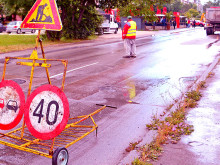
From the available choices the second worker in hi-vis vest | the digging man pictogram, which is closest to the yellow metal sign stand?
the digging man pictogram

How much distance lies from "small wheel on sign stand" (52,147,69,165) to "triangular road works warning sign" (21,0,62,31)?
1653 mm

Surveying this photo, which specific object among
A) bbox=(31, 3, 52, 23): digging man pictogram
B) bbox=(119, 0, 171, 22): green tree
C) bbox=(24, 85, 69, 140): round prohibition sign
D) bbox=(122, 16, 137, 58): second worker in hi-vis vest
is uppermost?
bbox=(119, 0, 171, 22): green tree

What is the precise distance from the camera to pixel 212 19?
37.2 metres

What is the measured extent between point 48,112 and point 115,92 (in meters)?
4.83

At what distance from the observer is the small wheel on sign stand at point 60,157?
13.1ft

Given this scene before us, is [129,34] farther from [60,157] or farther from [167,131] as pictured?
[60,157]

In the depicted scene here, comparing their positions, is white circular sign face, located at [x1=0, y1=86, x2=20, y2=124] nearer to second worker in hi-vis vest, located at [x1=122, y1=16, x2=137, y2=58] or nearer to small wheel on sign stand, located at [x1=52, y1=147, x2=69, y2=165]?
small wheel on sign stand, located at [x1=52, y1=147, x2=69, y2=165]

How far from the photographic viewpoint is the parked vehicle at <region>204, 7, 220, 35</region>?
36.9 metres

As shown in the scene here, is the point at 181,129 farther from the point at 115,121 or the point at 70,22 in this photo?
the point at 70,22

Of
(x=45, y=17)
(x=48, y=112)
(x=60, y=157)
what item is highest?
(x=45, y=17)

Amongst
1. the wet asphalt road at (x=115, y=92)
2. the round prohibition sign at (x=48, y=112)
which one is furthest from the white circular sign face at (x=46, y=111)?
the wet asphalt road at (x=115, y=92)

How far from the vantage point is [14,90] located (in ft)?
15.0

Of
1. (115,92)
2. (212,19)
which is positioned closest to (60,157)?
(115,92)

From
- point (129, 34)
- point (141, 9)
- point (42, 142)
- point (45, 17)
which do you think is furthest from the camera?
point (141, 9)
